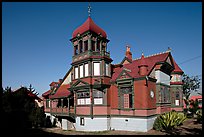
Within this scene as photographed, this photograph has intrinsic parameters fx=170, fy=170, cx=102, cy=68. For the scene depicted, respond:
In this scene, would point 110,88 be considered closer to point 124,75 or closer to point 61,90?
point 124,75

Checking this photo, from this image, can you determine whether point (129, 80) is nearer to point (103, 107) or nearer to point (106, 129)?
point (103, 107)

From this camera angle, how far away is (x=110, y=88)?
77.4 feet

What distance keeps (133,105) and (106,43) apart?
33.6 ft

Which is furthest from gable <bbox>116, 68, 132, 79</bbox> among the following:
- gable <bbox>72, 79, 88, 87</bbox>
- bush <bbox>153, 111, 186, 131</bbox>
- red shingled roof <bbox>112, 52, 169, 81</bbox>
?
bush <bbox>153, 111, 186, 131</bbox>

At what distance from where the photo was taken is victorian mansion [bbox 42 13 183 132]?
20.9 metres

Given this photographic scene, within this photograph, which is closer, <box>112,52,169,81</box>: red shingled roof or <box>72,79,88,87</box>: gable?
<box>112,52,169,81</box>: red shingled roof

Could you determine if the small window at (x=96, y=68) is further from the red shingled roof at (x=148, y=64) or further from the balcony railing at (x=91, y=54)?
the red shingled roof at (x=148, y=64)

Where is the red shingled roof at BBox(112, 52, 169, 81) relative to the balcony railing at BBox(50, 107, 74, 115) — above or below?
above

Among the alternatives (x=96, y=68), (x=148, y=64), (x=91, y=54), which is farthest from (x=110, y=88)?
(x=148, y=64)

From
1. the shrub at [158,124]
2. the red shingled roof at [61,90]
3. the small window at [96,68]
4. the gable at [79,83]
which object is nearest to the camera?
the shrub at [158,124]

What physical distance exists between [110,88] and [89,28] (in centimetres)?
878

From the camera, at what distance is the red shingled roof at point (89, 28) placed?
943 inches

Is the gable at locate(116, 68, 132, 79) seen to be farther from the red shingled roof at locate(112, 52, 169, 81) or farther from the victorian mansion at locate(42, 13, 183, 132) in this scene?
the red shingled roof at locate(112, 52, 169, 81)

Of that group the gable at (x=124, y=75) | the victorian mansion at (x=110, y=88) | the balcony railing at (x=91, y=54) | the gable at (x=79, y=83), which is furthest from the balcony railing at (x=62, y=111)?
the gable at (x=124, y=75)
